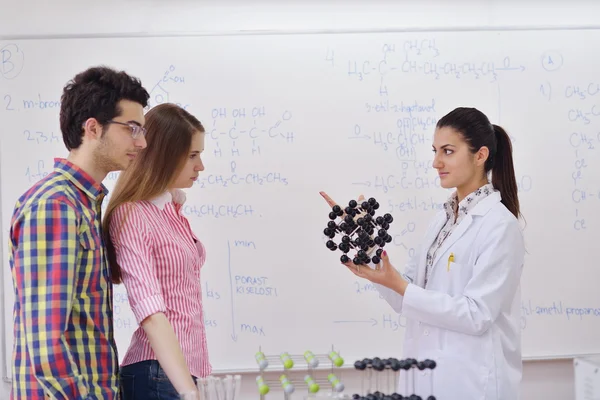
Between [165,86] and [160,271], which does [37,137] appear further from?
[160,271]

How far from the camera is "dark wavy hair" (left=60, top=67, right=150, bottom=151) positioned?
1.44m

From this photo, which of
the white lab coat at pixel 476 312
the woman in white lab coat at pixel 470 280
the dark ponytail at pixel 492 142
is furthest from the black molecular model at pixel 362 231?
the dark ponytail at pixel 492 142

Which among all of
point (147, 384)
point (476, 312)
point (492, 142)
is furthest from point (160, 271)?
point (492, 142)

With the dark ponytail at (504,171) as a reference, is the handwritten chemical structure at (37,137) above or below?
above

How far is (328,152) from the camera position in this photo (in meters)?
2.71

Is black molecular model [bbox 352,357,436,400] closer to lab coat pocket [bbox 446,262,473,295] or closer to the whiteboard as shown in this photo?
lab coat pocket [bbox 446,262,473,295]

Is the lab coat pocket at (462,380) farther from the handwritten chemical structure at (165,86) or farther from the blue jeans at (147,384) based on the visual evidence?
the handwritten chemical structure at (165,86)

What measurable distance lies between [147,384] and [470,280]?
2.90ft

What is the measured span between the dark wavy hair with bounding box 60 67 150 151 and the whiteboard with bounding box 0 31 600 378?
48.8 inches

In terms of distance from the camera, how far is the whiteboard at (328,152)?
2689 millimetres

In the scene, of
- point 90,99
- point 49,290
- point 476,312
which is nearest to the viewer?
point 49,290

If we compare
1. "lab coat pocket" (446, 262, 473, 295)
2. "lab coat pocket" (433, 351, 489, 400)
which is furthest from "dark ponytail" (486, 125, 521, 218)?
"lab coat pocket" (433, 351, 489, 400)

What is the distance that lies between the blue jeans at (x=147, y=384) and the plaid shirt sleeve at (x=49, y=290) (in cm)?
24

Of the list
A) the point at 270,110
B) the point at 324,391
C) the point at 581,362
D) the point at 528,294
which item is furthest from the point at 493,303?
the point at 270,110
